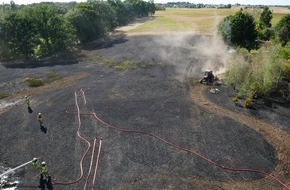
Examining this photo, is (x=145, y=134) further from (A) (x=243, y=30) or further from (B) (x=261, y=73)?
(A) (x=243, y=30)

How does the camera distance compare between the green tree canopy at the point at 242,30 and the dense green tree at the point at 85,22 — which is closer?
the green tree canopy at the point at 242,30

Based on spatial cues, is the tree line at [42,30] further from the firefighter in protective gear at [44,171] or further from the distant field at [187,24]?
the firefighter in protective gear at [44,171]

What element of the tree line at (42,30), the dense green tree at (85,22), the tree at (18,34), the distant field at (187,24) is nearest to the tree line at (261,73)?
the distant field at (187,24)

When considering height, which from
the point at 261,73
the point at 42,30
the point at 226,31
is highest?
the point at 42,30

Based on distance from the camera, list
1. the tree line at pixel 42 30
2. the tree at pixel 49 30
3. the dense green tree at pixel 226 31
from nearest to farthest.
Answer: the tree line at pixel 42 30 → the dense green tree at pixel 226 31 → the tree at pixel 49 30

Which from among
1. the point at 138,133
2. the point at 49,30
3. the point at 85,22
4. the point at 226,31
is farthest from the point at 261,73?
the point at 85,22

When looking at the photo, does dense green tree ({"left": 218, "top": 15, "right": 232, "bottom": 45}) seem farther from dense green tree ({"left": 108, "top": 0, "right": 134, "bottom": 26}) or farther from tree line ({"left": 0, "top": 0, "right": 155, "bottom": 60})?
dense green tree ({"left": 108, "top": 0, "right": 134, "bottom": 26})

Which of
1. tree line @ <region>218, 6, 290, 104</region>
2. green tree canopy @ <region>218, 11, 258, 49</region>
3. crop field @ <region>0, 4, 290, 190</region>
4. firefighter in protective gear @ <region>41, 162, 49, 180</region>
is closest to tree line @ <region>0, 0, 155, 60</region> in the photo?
crop field @ <region>0, 4, 290, 190</region>

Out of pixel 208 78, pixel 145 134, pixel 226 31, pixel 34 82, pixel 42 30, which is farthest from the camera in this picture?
pixel 42 30

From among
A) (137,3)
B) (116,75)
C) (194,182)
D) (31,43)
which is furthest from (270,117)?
(137,3)
